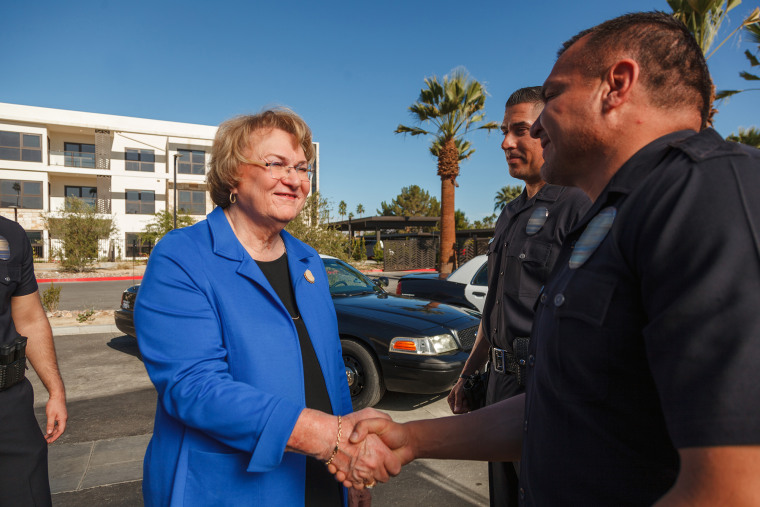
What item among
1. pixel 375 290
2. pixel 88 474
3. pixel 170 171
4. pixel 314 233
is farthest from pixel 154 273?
pixel 170 171

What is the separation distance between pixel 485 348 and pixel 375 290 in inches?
142

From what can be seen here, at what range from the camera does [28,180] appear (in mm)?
33312

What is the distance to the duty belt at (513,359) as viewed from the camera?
2236 millimetres

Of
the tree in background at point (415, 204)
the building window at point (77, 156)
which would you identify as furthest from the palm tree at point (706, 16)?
the tree in background at point (415, 204)

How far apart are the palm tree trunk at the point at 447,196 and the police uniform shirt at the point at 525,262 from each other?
16748 mm

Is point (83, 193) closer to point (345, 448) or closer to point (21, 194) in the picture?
point (21, 194)

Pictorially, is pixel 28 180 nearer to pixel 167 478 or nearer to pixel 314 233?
pixel 314 233

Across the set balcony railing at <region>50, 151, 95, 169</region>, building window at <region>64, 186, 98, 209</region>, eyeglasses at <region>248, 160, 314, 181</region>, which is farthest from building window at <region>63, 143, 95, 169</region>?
eyeglasses at <region>248, 160, 314, 181</region>

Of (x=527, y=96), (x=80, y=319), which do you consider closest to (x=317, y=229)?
(x=80, y=319)

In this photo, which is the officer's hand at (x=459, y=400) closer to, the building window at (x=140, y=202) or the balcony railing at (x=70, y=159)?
the building window at (x=140, y=202)

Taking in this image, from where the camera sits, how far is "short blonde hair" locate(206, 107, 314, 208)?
6.68 ft

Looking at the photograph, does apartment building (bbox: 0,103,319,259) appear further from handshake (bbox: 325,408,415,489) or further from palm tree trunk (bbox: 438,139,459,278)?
handshake (bbox: 325,408,415,489)

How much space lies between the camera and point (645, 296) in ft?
2.62

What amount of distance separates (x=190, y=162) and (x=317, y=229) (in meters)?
23.7
